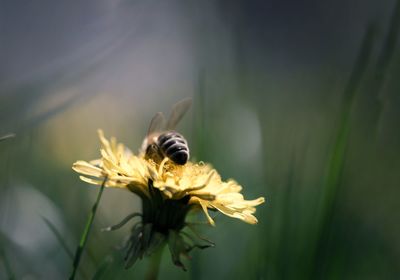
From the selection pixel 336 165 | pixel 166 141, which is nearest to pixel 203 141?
pixel 166 141

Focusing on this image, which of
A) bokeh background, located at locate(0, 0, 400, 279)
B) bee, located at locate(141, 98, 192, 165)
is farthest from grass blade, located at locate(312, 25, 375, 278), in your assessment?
bee, located at locate(141, 98, 192, 165)

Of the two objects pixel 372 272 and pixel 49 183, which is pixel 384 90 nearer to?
pixel 372 272

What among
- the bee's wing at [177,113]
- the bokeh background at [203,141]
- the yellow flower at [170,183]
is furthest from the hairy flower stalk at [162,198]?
the bee's wing at [177,113]

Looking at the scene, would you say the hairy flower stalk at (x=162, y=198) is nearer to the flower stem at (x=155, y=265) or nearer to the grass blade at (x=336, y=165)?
the flower stem at (x=155, y=265)

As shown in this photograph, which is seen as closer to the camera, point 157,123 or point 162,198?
point 162,198

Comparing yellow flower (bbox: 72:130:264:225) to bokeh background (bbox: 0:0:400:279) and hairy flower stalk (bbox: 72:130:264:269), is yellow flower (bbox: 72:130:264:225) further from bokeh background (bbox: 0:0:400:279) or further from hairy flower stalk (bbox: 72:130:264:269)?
bokeh background (bbox: 0:0:400:279)

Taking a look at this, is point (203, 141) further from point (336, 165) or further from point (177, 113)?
point (336, 165)
